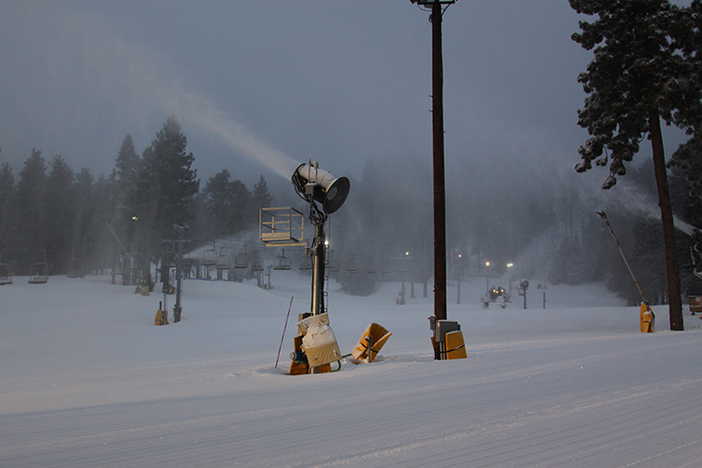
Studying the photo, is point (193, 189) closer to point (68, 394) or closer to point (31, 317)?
point (31, 317)

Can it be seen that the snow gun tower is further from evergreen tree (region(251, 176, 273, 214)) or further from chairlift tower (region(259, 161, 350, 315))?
evergreen tree (region(251, 176, 273, 214))

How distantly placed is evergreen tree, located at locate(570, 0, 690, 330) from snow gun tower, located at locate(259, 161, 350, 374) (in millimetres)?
12867

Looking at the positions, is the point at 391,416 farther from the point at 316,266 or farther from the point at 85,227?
the point at 85,227

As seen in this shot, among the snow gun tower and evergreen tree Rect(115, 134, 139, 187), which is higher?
evergreen tree Rect(115, 134, 139, 187)

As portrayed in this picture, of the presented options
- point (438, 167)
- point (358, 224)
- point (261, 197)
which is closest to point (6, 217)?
point (261, 197)

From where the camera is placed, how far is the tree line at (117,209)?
46000mm

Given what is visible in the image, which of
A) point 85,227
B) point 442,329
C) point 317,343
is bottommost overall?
point 317,343

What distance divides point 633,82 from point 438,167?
493 inches

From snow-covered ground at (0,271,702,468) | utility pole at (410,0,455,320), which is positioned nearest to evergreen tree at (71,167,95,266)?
snow-covered ground at (0,271,702,468)

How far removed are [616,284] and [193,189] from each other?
69.6 metres

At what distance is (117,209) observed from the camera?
5716cm

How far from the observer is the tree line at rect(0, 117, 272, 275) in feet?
151

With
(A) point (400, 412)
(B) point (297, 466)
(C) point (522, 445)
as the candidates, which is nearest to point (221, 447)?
(B) point (297, 466)

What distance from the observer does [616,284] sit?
7019 cm
